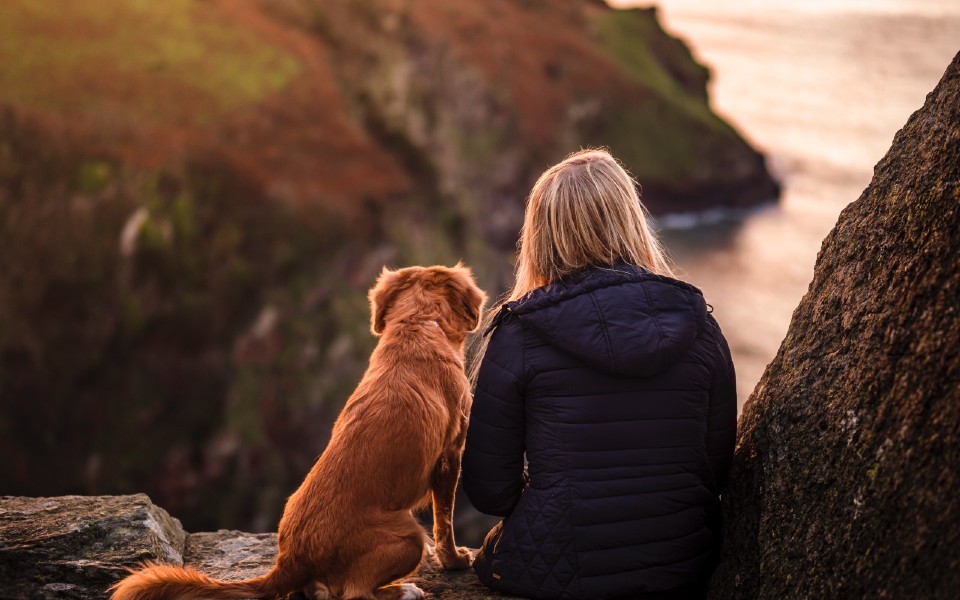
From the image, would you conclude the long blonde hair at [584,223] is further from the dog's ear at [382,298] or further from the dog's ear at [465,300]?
the dog's ear at [382,298]

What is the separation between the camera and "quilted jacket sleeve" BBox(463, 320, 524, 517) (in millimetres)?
4012

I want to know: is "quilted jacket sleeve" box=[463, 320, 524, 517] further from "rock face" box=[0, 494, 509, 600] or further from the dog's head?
the dog's head

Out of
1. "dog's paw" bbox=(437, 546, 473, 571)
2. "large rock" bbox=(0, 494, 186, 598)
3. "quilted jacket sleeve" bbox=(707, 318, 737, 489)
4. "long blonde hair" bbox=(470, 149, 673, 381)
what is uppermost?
"long blonde hair" bbox=(470, 149, 673, 381)

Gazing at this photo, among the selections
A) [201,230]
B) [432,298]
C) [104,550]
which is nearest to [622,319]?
[432,298]

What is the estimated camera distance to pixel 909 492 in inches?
126

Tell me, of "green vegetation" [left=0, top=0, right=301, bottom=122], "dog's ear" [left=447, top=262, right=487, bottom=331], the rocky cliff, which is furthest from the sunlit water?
"dog's ear" [left=447, top=262, right=487, bottom=331]

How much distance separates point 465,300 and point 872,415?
2.61m

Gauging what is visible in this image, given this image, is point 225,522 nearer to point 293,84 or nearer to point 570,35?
point 293,84

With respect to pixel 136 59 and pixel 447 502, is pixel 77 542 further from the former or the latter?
pixel 136 59

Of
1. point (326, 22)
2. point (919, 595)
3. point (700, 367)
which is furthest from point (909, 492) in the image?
point (326, 22)

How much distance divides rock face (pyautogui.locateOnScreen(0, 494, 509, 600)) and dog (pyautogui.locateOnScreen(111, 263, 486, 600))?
0.31 meters

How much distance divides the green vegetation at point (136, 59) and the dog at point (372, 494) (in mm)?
26947

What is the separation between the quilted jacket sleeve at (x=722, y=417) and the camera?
13.5 feet

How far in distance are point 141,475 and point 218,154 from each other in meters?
11.6
